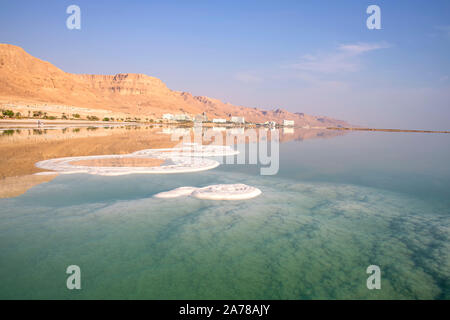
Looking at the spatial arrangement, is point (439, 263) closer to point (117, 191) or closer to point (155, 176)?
point (117, 191)

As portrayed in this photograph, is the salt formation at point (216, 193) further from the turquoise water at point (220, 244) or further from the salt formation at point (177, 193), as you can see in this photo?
the turquoise water at point (220, 244)

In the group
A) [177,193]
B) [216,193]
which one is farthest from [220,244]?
[177,193]

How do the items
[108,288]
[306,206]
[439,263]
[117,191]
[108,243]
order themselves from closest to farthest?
1. [108,288]
2. [439,263]
3. [108,243]
4. [306,206]
5. [117,191]

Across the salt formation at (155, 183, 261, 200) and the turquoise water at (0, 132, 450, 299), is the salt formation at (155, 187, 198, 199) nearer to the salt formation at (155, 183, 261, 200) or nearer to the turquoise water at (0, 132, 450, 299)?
the salt formation at (155, 183, 261, 200)

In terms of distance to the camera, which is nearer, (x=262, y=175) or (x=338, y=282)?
(x=338, y=282)

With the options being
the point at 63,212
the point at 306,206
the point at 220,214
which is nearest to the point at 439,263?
the point at 306,206

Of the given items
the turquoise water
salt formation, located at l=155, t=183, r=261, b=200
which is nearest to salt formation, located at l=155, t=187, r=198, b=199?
salt formation, located at l=155, t=183, r=261, b=200

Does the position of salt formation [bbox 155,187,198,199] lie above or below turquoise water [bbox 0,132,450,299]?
above
